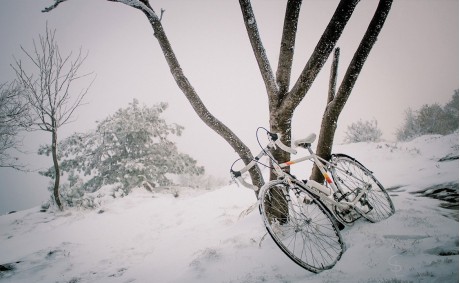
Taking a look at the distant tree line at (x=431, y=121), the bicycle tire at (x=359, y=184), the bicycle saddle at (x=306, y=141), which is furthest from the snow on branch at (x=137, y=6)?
the distant tree line at (x=431, y=121)

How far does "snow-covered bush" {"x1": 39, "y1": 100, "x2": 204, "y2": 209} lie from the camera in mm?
13875

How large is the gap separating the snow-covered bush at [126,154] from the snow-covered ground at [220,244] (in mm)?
5836

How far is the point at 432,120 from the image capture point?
3092 cm

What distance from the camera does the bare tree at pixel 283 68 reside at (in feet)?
10.5

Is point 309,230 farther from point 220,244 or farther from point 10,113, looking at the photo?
point 10,113

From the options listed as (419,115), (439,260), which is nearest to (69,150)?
(439,260)

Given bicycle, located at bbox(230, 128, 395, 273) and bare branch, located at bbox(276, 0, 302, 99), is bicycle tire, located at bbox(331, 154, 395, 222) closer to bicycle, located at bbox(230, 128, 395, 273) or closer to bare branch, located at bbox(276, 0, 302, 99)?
bicycle, located at bbox(230, 128, 395, 273)

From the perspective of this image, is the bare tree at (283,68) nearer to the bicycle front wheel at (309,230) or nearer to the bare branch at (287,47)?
the bare branch at (287,47)

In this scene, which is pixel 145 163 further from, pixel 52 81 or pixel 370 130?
pixel 370 130

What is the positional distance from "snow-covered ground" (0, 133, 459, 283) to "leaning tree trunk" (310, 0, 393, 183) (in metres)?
1.22

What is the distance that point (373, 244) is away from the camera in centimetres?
266

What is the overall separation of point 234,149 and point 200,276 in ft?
6.25

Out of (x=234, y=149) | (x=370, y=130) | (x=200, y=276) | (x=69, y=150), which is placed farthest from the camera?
→ (x=370, y=130)

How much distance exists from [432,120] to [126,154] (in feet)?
116
